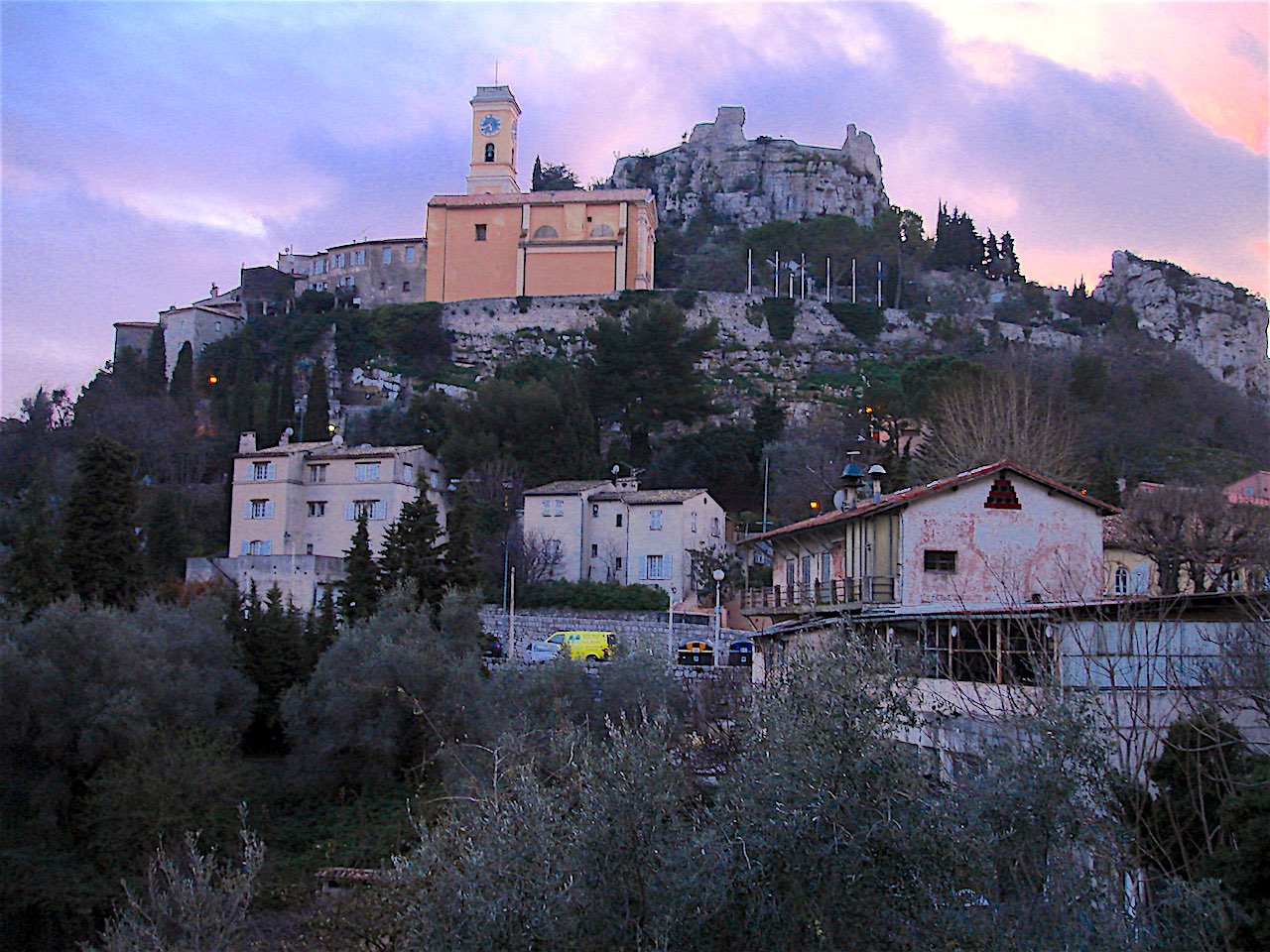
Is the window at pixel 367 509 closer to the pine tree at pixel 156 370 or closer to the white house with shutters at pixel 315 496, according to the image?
the white house with shutters at pixel 315 496

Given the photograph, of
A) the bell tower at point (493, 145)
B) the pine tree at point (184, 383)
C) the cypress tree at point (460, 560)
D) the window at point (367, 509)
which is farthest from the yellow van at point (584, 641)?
the bell tower at point (493, 145)

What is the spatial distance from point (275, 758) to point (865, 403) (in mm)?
36333

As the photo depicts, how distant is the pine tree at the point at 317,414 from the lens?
180 ft

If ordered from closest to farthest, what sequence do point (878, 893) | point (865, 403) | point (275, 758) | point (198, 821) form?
point (878, 893) < point (198, 821) < point (275, 758) < point (865, 403)

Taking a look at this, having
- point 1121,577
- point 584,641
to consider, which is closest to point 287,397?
point 584,641

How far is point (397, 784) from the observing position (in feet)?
85.8

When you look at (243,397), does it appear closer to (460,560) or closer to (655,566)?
(655,566)

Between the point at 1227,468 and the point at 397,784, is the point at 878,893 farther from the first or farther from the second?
the point at 1227,468

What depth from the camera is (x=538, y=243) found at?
2931 inches

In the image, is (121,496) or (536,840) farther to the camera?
(121,496)

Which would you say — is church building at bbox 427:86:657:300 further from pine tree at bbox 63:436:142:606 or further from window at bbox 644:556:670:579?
pine tree at bbox 63:436:142:606

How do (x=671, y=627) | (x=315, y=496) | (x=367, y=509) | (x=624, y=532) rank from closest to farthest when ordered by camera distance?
(x=671, y=627)
(x=624, y=532)
(x=367, y=509)
(x=315, y=496)

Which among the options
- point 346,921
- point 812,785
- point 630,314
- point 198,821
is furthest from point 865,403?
point 812,785

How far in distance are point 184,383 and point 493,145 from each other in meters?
26.7
